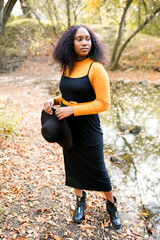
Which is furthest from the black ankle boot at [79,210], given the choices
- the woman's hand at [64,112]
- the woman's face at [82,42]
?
the woman's face at [82,42]

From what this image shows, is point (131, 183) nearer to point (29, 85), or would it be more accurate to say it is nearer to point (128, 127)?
point (128, 127)

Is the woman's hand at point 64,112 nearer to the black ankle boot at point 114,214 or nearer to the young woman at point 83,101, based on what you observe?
the young woman at point 83,101

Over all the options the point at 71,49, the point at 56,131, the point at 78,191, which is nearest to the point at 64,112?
the point at 56,131

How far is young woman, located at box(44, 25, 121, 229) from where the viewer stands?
6.52 ft

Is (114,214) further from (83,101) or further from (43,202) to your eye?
(83,101)

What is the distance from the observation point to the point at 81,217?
8.79ft

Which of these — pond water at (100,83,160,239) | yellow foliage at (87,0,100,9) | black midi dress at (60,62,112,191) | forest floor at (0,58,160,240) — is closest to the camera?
black midi dress at (60,62,112,191)

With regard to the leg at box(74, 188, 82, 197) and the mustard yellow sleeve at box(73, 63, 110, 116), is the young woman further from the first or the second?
the leg at box(74, 188, 82, 197)

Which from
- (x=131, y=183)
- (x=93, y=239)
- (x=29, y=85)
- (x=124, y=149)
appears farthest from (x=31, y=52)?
(x=93, y=239)

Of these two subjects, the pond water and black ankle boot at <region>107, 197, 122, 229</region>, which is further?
the pond water

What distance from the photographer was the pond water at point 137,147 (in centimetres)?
346

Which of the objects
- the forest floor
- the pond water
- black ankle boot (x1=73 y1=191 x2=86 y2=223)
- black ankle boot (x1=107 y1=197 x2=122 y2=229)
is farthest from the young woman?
the pond water

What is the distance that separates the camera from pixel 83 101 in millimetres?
2109

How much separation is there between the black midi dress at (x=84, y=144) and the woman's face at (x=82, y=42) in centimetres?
28
